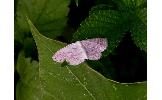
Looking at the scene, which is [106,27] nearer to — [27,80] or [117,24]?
[117,24]

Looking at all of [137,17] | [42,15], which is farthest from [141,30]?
[42,15]

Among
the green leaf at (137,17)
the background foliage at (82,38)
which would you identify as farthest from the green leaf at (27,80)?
the green leaf at (137,17)

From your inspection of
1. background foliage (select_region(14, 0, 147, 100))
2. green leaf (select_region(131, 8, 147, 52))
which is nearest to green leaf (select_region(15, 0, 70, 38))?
background foliage (select_region(14, 0, 147, 100))

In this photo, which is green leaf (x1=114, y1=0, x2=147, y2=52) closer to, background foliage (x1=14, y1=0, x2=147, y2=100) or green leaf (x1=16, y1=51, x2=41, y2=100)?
background foliage (x1=14, y1=0, x2=147, y2=100)

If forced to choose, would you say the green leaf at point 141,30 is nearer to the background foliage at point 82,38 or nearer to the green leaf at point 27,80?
the background foliage at point 82,38
